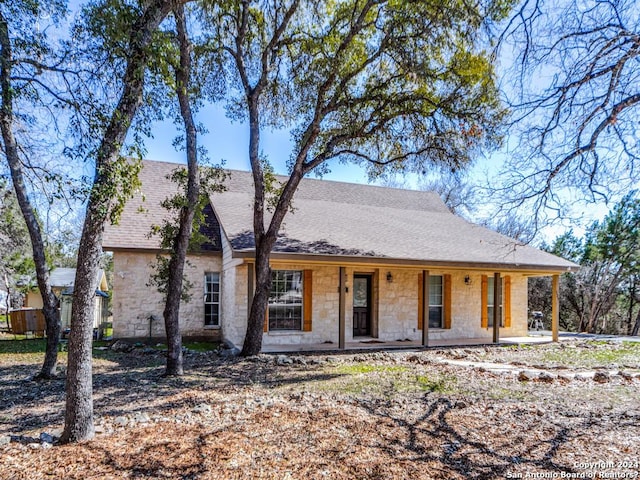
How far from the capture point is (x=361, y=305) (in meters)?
12.2

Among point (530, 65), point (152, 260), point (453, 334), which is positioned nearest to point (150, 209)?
point (152, 260)

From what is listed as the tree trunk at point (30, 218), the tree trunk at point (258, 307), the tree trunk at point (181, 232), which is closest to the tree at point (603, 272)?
the tree trunk at point (258, 307)

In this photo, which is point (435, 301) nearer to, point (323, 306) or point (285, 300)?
point (323, 306)

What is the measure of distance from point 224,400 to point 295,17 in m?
8.40

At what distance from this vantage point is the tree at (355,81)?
8.94 m

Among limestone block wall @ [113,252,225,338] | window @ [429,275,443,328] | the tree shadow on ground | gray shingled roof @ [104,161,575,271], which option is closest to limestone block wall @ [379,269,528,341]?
window @ [429,275,443,328]

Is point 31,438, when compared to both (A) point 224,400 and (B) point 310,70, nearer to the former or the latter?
(A) point 224,400

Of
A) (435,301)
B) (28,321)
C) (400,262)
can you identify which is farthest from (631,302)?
(28,321)

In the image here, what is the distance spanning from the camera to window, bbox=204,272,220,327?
40.5ft

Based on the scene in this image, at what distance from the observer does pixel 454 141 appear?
10.0 meters

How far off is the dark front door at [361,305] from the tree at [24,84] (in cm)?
739

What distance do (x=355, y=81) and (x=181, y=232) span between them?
17.6 feet

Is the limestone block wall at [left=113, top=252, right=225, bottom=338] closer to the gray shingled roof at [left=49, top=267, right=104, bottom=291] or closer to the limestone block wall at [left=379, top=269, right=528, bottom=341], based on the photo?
the gray shingled roof at [left=49, top=267, right=104, bottom=291]

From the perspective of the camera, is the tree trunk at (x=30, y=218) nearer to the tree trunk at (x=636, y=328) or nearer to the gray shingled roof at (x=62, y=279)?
the gray shingled roof at (x=62, y=279)
